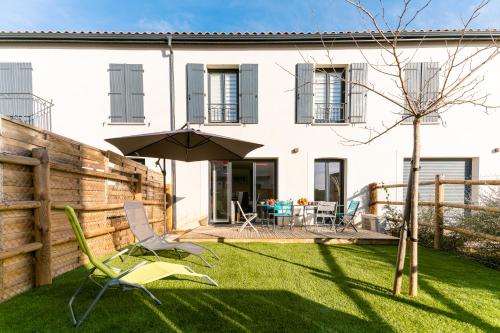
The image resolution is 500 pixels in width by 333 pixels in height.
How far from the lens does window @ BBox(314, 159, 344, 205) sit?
7.29 metres

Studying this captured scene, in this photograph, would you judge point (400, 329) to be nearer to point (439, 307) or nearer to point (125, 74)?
point (439, 307)

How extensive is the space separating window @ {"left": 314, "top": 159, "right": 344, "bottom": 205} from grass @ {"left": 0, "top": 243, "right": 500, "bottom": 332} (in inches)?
145

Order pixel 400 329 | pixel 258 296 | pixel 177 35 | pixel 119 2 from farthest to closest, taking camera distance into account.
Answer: pixel 119 2 → pixel 177 35 → pixel 258 296 → pixel 400 329

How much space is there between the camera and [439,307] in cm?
245

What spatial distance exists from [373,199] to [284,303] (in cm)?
562

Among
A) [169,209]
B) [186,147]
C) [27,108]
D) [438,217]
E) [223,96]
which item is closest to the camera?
[186,147]

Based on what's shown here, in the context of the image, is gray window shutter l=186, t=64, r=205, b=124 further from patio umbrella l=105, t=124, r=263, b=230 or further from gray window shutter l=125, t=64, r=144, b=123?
patio umbrella l=105, t=124, r=263, b=230

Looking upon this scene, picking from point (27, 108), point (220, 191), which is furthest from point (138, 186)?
point (27, 108)

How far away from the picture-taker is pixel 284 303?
2.49 meters

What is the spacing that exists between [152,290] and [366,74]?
25.5ft

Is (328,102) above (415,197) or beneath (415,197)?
above

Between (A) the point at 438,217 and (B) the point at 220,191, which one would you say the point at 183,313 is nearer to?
(B) the point at 220,191

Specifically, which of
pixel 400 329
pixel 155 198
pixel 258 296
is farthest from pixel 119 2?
pixel 400 329

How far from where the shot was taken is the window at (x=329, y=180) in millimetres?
7285
